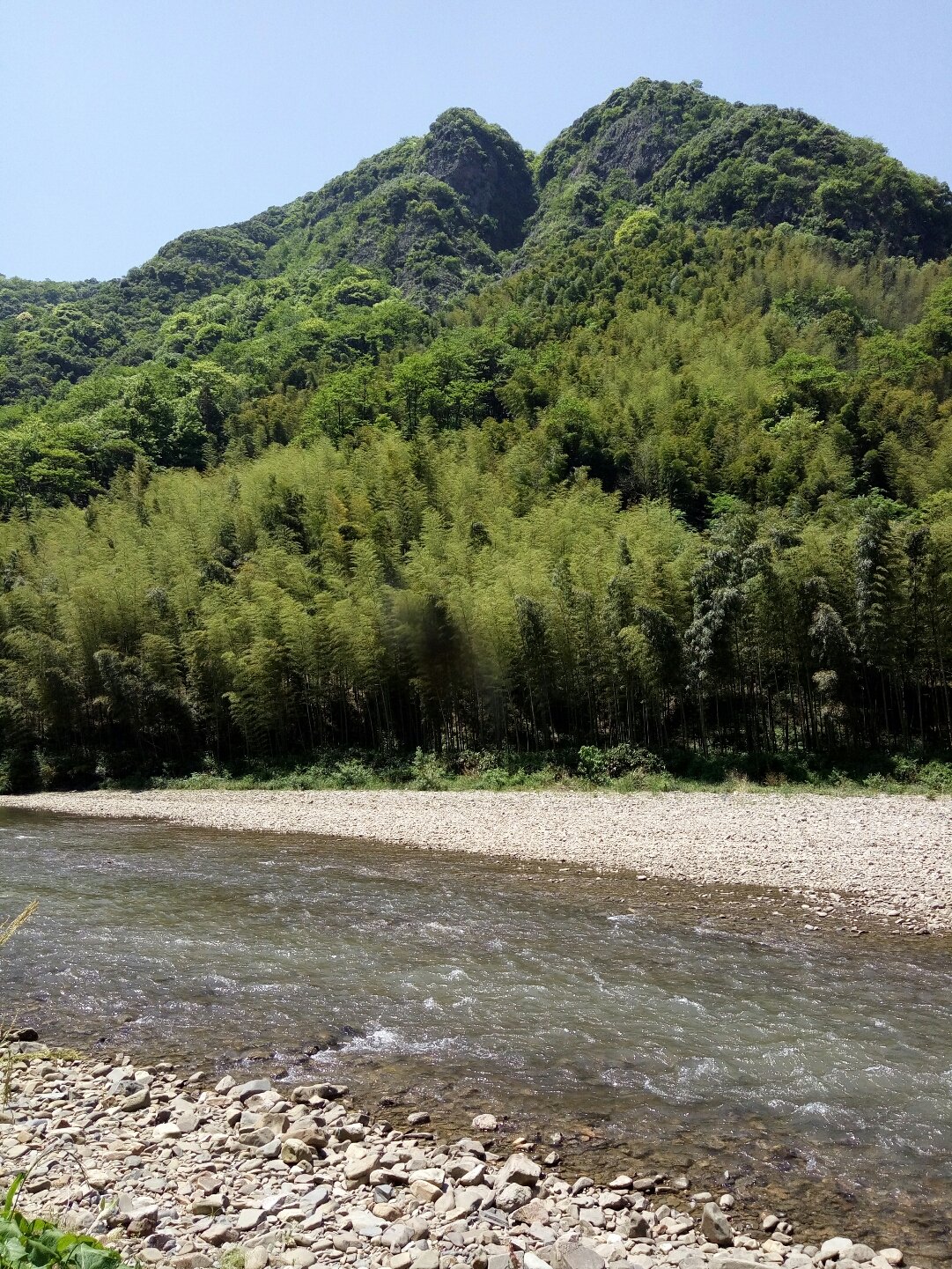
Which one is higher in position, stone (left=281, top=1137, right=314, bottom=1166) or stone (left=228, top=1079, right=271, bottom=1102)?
stone (left=281, top=1137, right=314, bottom=1166)

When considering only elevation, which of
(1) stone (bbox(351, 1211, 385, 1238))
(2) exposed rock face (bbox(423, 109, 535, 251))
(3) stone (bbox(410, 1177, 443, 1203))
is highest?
(2) exposed rock face (bbox(423, 109, 535, 251))

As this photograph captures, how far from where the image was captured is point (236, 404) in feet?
210

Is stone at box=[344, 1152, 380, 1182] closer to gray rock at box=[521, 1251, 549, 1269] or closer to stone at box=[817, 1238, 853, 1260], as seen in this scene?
gray rock at box=[521, 1251, 549, 1269]

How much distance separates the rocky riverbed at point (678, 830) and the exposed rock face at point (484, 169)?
122968 mm

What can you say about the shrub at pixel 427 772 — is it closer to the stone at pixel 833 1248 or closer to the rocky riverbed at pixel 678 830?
the rocky riverbed at pixel 678 830

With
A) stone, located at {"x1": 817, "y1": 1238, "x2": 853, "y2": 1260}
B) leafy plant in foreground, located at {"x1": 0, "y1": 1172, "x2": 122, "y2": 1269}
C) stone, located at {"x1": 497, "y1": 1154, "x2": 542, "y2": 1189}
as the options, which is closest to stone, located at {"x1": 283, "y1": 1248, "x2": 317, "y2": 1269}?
stone, located at {"x1": 497, "y1": 1154, "x2": 542, "y2": 1189}

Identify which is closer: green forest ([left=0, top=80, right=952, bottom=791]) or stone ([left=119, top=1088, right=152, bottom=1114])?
stone ([left=119, top=1088, right=152, bottom=1114])

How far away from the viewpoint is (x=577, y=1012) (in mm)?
8195

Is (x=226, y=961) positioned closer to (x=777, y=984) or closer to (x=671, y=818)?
(x=777, y=984)

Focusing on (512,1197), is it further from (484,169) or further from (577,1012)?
(484,169)

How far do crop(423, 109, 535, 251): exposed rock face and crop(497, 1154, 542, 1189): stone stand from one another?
136388 millimetres

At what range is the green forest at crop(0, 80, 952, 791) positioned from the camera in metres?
23.5

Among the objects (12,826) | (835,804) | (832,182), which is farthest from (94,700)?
(832,182)

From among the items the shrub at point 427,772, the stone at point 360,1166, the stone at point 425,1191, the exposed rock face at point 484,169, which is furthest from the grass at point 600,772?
the exposed rock face at point 484,169
